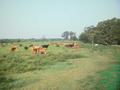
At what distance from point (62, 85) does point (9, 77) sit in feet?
4.87

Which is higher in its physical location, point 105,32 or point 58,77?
point 105,32

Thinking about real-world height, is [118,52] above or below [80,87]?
above

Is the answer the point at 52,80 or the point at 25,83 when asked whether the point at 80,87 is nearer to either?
the point at 52,80

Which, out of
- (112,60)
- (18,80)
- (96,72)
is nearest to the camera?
(18,80)

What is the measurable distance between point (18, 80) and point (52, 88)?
98 centimetres

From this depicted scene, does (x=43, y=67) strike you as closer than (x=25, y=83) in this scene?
No

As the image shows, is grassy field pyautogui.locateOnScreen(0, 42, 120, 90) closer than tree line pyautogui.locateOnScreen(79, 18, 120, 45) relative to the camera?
Yes

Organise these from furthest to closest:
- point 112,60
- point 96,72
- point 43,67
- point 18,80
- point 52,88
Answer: point 112,60, point 43,67, point 96,72, point 18,80, point 52,88

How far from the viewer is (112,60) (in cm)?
770

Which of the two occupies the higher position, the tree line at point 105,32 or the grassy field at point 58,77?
the tree line at point 105,32

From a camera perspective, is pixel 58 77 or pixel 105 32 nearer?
pixel 58 77

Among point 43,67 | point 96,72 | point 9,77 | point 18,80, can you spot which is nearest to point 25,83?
point 18,80

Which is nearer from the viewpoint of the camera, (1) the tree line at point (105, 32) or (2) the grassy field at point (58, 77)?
(2) the grassy field at point (58, 77)

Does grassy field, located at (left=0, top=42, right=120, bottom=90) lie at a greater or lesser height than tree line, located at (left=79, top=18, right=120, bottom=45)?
lesser
